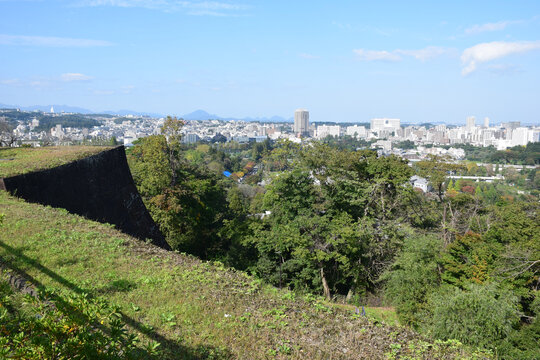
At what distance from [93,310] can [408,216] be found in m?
14.1

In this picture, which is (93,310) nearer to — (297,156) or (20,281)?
(20,281)

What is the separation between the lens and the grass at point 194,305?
3.81 metres

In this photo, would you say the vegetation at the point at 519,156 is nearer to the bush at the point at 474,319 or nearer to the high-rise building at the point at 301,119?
the bush at the point at 474,319

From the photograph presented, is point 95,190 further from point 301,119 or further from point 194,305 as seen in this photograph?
point 301,119

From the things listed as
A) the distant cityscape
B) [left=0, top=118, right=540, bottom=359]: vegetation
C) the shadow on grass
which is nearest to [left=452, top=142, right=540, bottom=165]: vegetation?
the distant cityscape

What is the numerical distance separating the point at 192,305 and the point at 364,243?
Answer: 8.61 meters

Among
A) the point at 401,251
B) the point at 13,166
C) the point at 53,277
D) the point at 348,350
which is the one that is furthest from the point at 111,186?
the point at 401,251

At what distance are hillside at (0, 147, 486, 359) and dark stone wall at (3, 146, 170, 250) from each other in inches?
88.7

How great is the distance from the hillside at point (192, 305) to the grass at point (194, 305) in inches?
0.5

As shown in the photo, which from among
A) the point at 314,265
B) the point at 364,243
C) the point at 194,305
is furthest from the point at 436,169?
the point at 194,305

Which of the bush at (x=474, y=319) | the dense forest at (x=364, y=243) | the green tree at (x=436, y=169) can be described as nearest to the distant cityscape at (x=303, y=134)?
the green tree at (x=436, y=169)

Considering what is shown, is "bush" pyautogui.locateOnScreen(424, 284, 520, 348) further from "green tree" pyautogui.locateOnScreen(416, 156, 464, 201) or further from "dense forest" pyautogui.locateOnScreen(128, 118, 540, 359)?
"green tree" pyautogui.locateOnScreen(416, 156, 464, 201)

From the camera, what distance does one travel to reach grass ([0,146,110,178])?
320 inches

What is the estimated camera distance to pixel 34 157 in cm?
938
